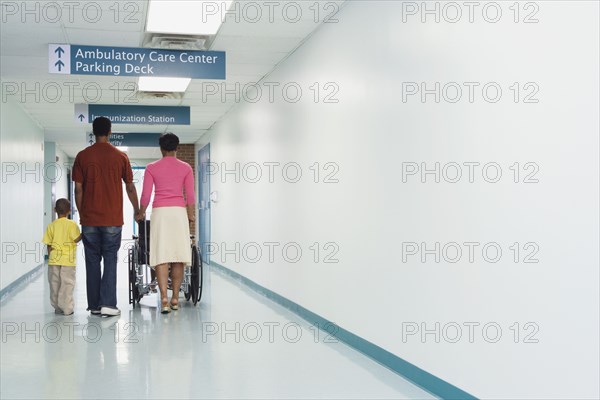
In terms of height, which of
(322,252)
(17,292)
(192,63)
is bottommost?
(17,292)

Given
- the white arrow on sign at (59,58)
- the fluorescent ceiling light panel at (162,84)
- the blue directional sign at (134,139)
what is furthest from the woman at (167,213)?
the blue directional sign at (134,139)

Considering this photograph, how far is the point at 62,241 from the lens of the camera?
5.91 metres

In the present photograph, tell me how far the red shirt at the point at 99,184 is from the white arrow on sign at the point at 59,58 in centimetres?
69

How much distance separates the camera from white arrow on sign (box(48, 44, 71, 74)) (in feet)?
17.3

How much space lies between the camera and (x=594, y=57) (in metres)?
2.27

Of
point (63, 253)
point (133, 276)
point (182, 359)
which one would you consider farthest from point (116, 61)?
point (182, 359)

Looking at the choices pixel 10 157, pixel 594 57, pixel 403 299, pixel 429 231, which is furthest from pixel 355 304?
pixel 10 157

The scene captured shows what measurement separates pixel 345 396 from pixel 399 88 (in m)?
1.72

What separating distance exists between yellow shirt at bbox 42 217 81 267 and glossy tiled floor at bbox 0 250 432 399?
497 mm

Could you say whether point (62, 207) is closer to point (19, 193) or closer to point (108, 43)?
point (108, 43)

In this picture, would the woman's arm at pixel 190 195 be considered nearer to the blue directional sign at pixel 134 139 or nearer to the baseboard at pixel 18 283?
the baseboard at pixel 18 283

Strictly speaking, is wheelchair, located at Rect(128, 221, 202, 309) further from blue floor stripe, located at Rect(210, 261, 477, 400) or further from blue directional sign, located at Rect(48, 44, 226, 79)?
blue directional sign, located at Rect(48, 44, 226, 79)

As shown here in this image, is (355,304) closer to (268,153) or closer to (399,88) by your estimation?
(399,88)

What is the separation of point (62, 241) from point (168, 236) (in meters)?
0.95
